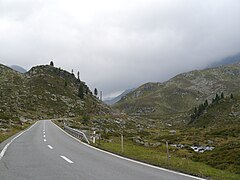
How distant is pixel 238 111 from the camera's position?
139 m

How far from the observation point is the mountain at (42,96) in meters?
135

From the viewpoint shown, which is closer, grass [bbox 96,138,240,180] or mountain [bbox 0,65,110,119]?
grass [bbox 96,138,240,180]

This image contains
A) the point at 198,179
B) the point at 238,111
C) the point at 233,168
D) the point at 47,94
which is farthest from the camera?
the point at 47,94

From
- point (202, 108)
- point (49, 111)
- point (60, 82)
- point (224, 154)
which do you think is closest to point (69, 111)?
point (49, 111)

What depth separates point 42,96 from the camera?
6196 inches

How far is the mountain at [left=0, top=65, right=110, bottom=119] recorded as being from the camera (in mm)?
135250

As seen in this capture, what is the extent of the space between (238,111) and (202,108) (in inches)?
1379

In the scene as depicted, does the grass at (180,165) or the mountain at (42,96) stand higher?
the mountain at (42,96)

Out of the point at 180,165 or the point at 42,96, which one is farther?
the point at 42,96

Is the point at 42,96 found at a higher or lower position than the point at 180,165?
higher

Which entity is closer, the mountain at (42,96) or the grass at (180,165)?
the grass at (180,165)

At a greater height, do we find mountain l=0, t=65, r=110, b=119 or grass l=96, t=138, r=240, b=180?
mountain l=0, t=65, r=110, b=119

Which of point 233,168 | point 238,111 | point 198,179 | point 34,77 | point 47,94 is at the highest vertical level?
point 34,77

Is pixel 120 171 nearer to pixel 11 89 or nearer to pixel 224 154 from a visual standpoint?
pixel 224 154
